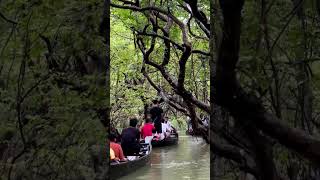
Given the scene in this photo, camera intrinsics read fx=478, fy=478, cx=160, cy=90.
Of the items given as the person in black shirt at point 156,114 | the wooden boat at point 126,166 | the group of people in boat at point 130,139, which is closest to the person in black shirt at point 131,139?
the group of people in boat at point 130,139

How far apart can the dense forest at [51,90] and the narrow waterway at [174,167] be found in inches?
256

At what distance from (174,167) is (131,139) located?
12.0ft

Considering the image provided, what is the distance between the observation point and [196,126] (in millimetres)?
7465

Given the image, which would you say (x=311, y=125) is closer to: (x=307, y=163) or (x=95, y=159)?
(x=307, y=163)

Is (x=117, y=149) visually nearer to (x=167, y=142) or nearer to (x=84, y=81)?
(x=84, y=81)

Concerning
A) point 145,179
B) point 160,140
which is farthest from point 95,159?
point 160,140

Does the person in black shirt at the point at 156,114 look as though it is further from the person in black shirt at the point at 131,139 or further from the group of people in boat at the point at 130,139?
the person in black shirt at the point at 131,139

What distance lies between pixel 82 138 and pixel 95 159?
0.48ft

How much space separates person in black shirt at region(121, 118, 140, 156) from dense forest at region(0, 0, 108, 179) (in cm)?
636

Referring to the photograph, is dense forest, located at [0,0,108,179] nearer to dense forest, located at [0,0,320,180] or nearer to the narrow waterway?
dense forest, located at [0,0,320,180]

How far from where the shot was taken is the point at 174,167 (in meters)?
12.8

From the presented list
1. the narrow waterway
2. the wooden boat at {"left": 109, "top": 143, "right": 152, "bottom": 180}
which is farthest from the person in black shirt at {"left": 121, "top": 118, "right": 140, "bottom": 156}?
the narrow waterway

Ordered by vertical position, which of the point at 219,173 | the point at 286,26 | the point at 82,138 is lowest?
the point at 219,173

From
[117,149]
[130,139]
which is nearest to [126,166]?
[130,139]
